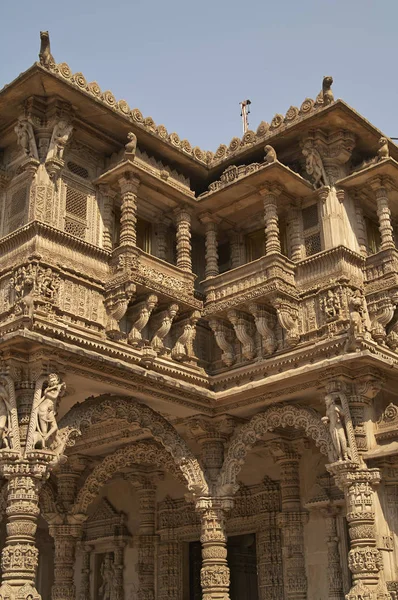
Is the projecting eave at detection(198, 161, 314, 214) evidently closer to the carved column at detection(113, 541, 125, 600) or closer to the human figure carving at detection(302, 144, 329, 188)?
the human figure carving at detection(302, 144, 329, 188)

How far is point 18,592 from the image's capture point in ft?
34.2

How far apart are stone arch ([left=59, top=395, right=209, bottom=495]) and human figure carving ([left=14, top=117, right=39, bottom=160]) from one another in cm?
445

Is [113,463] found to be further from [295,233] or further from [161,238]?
[295,233]

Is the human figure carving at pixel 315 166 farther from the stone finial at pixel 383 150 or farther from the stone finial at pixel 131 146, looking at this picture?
the stone finial at pixel 131 146

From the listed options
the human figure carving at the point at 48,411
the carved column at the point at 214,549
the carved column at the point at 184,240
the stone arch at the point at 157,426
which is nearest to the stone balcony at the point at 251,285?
the carved column at the point at 184,240

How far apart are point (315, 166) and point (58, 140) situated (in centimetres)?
481

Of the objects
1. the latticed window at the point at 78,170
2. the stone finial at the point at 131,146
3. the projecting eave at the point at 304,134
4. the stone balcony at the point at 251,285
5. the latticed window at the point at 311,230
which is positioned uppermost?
the projecting eave at the point at 304,134

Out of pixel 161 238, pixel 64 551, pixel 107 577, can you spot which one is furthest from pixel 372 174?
pixel 107 577

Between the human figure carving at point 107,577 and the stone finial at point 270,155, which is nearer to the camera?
the stone finial at point 270,155

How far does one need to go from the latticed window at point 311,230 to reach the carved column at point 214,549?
4.92 meters

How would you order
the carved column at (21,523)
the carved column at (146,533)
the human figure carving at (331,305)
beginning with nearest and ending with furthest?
the carved column at (21,523) < the human figure carving at (331,305) < the carved column at (146,533)

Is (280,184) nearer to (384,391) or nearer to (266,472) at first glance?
(384,391)

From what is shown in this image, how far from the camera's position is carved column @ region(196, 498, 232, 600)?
1337 cm

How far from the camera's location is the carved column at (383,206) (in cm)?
1378
